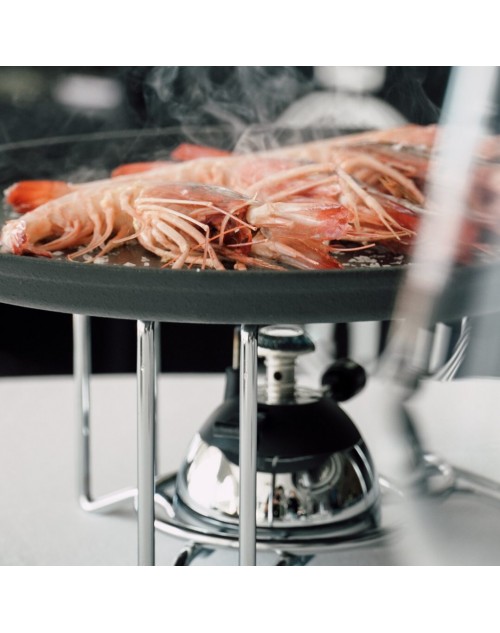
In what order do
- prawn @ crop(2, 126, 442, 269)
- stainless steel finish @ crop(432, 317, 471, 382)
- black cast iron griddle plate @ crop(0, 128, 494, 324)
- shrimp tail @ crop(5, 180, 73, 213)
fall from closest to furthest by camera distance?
stainless steel finish @ crop(432, 317, 471, 382), black cast iron griddle plate @ crop(0, 128, 494, 324), prawn @ crop(2, 126, 442, 269), shrimp tail @ crop(5, 180, 73, 213)

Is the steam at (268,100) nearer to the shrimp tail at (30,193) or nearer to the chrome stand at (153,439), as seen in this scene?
the shrimp tail at (30,193)

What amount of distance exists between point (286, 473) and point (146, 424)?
301 mm

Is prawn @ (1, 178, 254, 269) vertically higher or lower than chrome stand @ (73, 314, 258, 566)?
higher

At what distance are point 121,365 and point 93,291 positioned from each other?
203 cm

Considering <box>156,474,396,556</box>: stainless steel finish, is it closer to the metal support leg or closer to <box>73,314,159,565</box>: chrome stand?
the metal support leg

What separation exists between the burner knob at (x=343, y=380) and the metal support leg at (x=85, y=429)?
0.38 meters

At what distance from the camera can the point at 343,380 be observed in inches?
62.7

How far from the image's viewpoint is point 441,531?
722mm

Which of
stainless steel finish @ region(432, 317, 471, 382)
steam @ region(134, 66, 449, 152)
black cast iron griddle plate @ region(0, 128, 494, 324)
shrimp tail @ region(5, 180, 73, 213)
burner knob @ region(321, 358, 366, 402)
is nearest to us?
stainless steel finish @ region(432, 317, 471, 382)

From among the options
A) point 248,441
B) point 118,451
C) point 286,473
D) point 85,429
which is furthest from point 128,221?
point 118,451

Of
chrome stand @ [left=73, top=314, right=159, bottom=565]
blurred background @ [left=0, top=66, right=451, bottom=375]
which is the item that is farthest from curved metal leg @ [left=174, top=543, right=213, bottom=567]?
blurred background @ [left=0, top=66, right=451, bottom=375]

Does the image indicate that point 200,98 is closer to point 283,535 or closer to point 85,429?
point 85,429

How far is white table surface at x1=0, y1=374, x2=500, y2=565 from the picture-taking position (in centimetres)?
70

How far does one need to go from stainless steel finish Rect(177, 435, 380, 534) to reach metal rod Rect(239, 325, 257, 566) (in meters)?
0.21
